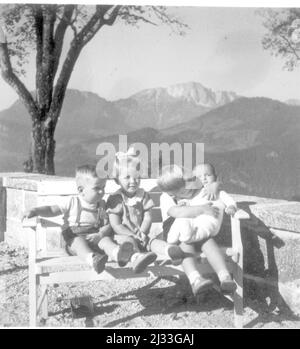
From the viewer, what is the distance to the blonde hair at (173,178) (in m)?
2.69

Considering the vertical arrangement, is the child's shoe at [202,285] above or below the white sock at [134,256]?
below

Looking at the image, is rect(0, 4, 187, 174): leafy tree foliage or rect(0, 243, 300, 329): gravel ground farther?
rect(0, 4, 187, 174): leafy tree foliage

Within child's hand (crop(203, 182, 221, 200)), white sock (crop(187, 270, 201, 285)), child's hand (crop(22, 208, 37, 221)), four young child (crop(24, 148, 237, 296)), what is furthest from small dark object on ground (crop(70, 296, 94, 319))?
child's hand (crop(203, 182, 221, 200))

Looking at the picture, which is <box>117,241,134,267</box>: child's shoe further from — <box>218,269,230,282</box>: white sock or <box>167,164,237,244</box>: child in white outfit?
<box>218,269,230,282</box>: white sock

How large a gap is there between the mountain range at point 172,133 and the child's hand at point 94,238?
10.7ft

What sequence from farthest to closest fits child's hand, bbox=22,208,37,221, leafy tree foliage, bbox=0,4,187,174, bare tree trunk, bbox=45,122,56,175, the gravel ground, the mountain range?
the mountain range
bare tree trunk, bbox=45,122,56,175
leafy tree foliage, bbox=0,4,187,174
the gravel ground
child's hand, bbox=22,208,37,221

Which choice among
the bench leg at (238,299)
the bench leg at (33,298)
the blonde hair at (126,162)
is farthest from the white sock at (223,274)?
the bench leg at (33,298)

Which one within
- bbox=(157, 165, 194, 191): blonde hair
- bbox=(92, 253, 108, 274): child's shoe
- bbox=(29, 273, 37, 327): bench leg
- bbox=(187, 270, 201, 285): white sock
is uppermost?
bbox=(157, 165, 194, 191): blonde hair

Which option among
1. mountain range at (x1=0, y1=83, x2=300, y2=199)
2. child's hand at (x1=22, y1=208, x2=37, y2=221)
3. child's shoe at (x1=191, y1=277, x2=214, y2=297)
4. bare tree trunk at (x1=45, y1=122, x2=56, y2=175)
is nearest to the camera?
child's shoe at (x1=191, y1=277, x2=214, y2=297)

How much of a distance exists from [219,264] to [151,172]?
1.39 m

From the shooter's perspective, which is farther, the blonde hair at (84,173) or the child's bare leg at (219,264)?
the blonde hair at (84,173)

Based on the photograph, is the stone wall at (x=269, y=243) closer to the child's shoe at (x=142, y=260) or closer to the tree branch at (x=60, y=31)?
the child's shoe at (x=142, y=260)

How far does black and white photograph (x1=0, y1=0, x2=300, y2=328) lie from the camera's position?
8.48 ft

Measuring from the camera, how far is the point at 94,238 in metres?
2.63
